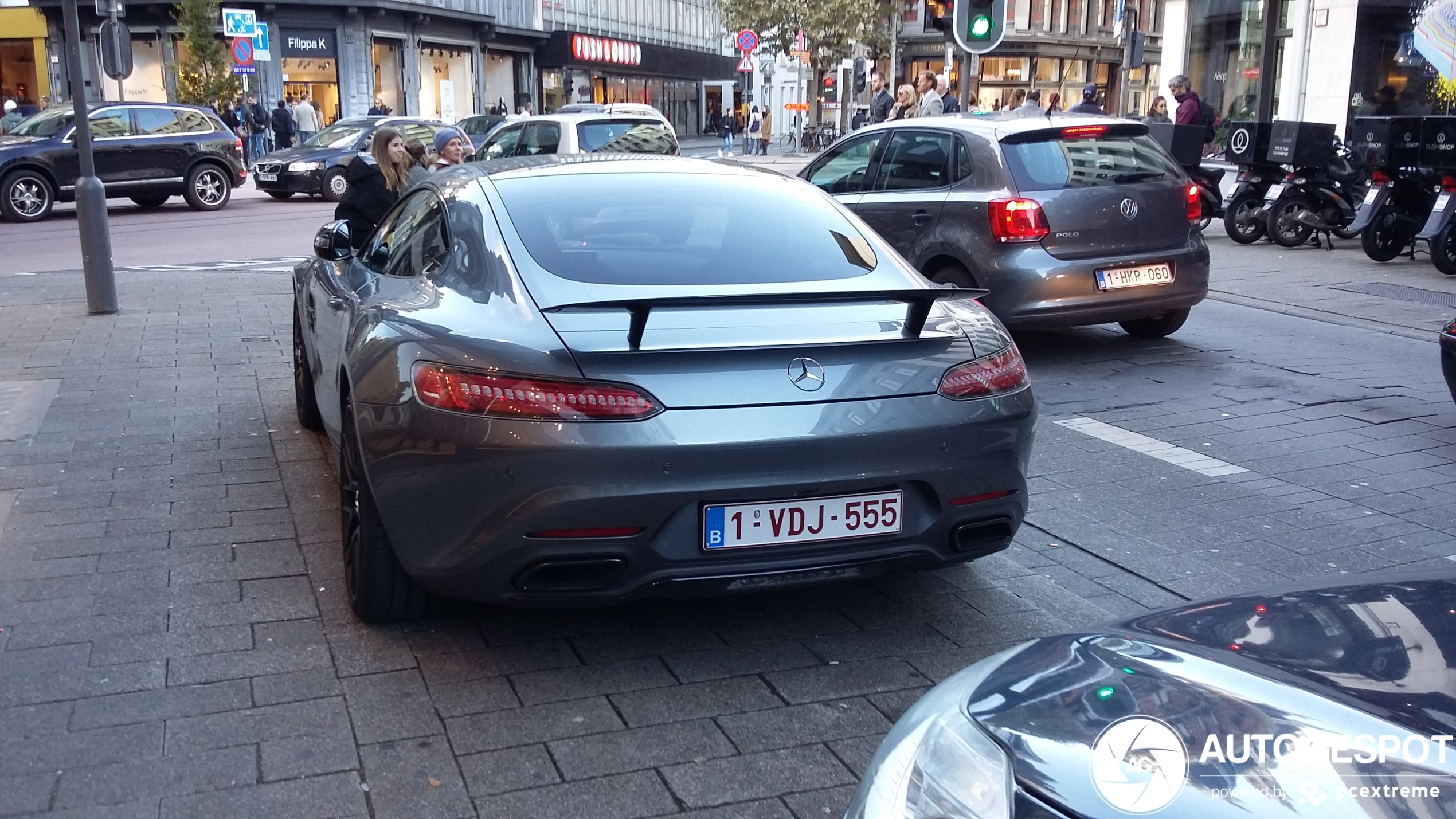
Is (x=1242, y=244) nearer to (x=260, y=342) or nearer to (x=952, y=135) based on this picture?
(x=952, y=135)

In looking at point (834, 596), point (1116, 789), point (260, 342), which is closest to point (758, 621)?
point (834, 596)

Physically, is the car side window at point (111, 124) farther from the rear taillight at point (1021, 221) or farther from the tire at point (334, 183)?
the rear taillight at point (1021, 221)

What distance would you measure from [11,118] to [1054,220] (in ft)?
105

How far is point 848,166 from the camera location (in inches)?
391

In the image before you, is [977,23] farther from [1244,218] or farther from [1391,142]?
[1244,218]

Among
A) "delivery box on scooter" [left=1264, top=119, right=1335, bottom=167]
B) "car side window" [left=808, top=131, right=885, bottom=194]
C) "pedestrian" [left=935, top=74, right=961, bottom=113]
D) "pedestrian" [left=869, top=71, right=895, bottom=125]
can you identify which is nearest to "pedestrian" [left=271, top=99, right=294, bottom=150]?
"pedestrian" [left=869, top=71, right=895, bottom=125]

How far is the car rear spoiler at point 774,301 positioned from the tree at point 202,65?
3510cm

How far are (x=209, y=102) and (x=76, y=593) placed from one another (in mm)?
34257

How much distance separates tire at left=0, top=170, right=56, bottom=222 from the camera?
19391mm

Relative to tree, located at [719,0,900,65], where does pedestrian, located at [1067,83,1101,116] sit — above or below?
below

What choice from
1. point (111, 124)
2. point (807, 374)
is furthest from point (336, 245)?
point (111, 124)

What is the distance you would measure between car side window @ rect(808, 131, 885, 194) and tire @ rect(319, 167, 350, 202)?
51.2 feet

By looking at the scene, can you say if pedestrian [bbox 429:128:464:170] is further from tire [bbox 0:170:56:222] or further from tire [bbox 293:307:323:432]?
tire [bbox 0:170:56:222]

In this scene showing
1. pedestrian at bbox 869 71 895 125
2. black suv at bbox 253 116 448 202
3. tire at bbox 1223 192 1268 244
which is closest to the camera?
tire at bbox 1223 192 1268 244
